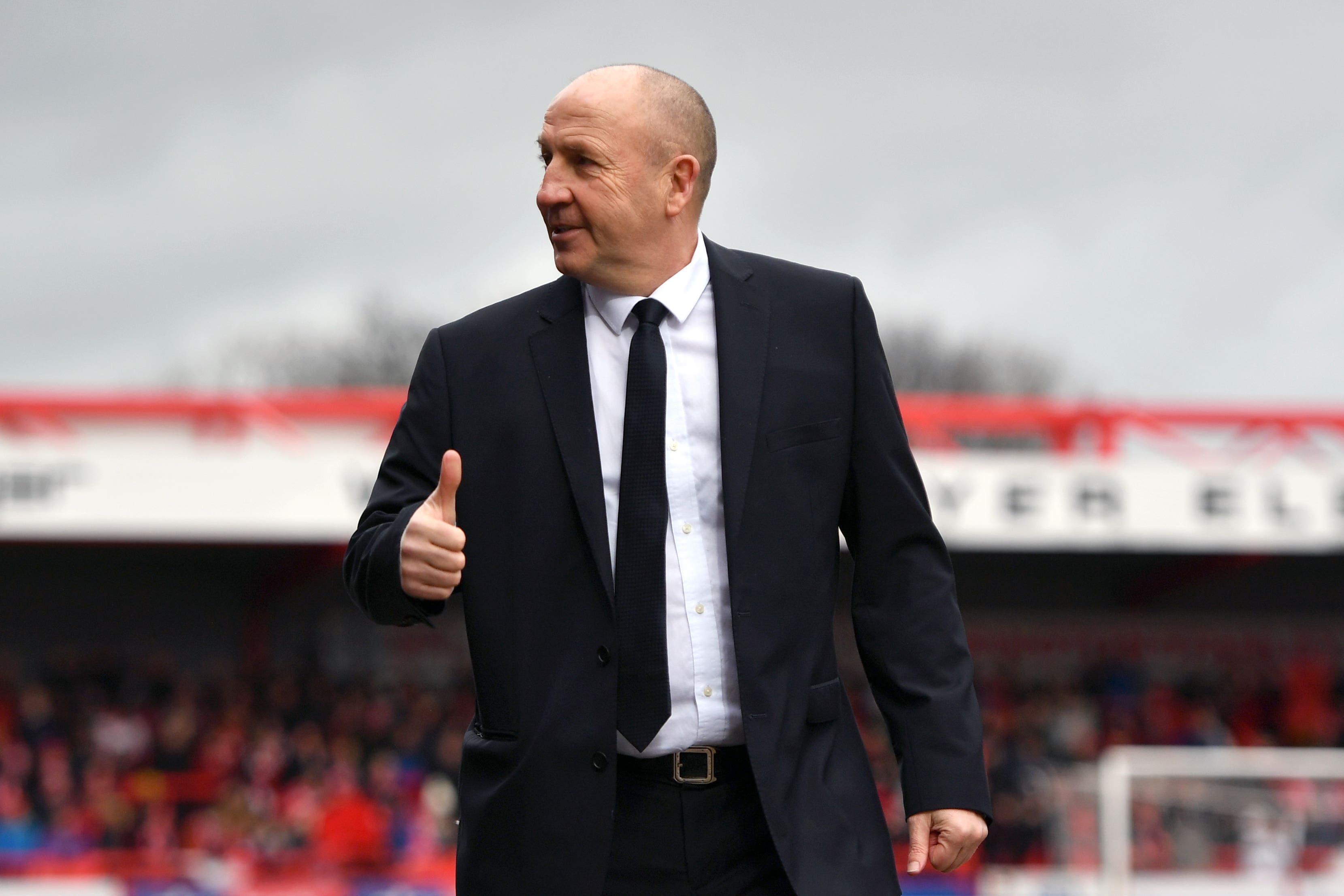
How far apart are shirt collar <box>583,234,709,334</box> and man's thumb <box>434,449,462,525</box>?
1.25 feet

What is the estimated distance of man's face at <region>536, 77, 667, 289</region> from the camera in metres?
2.39

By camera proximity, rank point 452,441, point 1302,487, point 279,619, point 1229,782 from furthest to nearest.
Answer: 1. point 279,619
2. point 1302,487
3. point 1229,782
4. point 452,441

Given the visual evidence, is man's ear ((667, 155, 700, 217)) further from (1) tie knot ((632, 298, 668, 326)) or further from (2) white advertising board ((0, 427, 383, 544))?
(2) white advertising board ((0, 427, 383, 544))

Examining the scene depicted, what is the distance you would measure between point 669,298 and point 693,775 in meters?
0.70

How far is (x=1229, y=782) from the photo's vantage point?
26.8 ft

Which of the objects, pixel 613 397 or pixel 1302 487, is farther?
pixel 1302 487

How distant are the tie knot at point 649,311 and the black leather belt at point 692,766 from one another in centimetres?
62

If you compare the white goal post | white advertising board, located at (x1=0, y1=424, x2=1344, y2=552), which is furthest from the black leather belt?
white advertising board, located at (x1=0, y1=424, x2=1344, y2=552)

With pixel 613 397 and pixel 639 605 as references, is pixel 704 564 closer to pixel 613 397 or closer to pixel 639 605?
pixel 639 605

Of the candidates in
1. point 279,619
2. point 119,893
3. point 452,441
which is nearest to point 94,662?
point 279,619

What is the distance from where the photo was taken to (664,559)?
2348 mm

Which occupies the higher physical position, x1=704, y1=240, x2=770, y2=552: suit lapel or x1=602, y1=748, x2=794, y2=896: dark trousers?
x1=704, y1=240, x2=770, y2=552: suit lapel

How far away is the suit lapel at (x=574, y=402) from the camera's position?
2.35 metres

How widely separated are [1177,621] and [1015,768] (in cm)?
666
